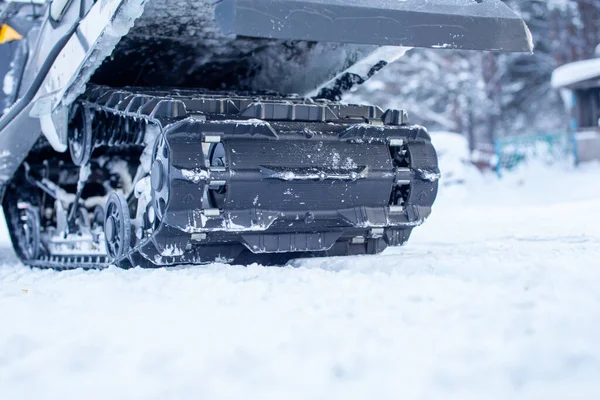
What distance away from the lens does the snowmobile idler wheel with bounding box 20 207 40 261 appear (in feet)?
20.3

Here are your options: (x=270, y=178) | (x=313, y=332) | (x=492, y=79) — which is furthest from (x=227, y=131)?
(x=492, y=79)

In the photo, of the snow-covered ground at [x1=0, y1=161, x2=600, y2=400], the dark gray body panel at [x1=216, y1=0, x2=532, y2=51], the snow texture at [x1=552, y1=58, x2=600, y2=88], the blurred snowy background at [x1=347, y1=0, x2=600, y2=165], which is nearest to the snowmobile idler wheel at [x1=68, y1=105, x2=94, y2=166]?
the snow-covered ground at [x1=0, y1=161, x2=600, y2=400]

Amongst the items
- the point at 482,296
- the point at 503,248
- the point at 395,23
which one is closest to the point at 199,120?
the point at 395,23

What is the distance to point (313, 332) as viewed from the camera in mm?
2803

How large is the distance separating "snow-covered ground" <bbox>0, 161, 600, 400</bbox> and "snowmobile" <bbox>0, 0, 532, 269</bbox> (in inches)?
16.2

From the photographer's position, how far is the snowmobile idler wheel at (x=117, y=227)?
472 cm

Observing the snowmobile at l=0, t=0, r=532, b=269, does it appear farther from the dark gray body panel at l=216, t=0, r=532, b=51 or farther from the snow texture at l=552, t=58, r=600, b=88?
the snow texture at l=552, t=58, r=600, b=88

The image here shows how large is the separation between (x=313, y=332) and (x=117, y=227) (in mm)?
2405

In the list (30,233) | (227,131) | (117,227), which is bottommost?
(30,233)

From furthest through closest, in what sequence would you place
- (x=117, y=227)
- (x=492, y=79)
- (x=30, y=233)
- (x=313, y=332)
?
(x=492, y=79)
(x=30, y=233)
(x=117, y=227)
(x=313, y=332)

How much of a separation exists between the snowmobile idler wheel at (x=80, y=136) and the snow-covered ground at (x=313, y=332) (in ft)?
4.31

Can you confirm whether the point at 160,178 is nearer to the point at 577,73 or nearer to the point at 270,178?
the point at 270,178

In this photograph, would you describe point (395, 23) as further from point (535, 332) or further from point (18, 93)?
point (18, 93)

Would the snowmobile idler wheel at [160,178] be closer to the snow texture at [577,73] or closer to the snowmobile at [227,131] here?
the snowmobile at [227,131]
